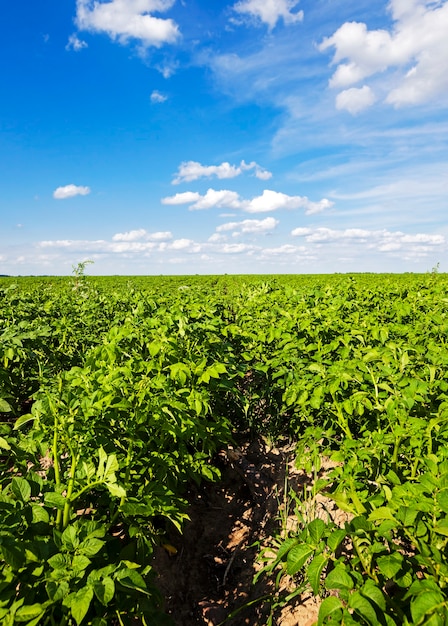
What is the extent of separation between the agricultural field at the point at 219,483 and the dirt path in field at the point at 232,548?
15 millimetres

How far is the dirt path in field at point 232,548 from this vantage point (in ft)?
Result: 7.29

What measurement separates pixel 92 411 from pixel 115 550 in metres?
0.56

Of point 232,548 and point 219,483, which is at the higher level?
point 219,483

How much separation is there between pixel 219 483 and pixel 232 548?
639 mm

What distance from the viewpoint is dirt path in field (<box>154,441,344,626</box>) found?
2222 mm

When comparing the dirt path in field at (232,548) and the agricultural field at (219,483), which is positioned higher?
the agricultural field at (219,483)

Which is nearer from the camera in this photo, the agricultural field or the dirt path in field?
the agricultural field

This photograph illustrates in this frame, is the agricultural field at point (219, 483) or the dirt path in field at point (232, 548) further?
the dirt path in field at point (232, 548)

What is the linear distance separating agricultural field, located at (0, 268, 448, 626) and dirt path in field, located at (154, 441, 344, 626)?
0.01 metres

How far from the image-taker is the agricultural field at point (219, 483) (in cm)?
120

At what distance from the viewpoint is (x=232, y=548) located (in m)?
2.76

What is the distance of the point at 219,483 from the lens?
336cm

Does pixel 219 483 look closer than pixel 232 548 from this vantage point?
No

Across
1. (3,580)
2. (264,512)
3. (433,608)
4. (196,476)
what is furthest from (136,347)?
(433,608)
